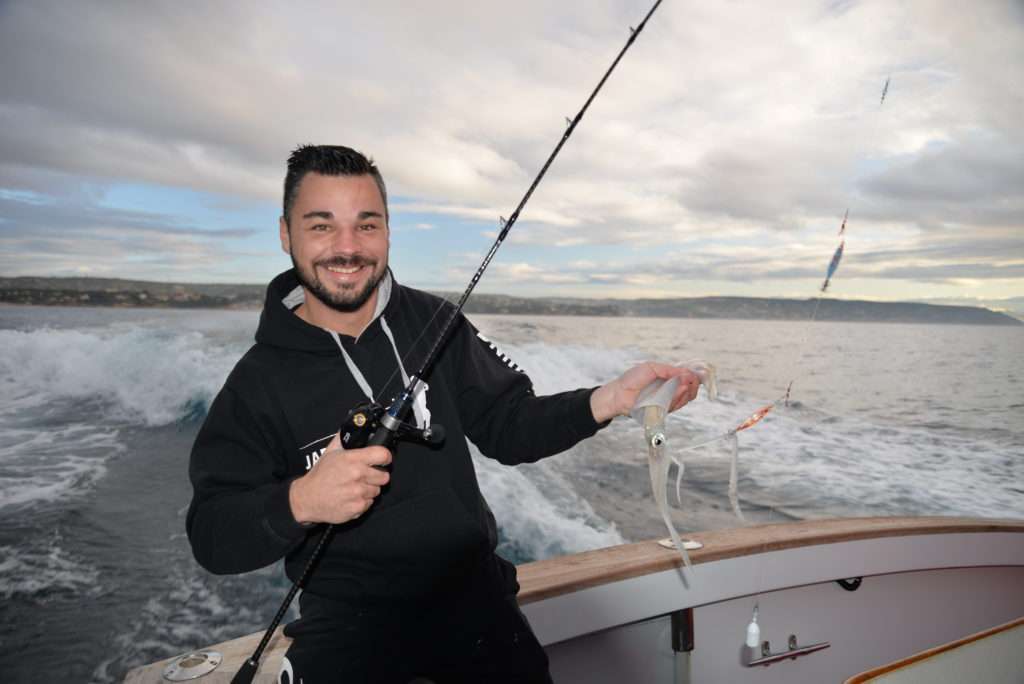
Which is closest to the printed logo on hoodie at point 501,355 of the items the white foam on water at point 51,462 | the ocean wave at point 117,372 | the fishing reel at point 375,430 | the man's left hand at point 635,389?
the man's left hand at point 635,389

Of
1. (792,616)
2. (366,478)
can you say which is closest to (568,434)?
(366,478)

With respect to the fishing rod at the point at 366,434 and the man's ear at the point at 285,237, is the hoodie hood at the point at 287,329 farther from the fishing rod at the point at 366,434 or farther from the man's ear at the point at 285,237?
the fishing rod at the point at 366,434

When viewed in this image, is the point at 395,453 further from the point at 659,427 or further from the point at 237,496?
the point at 659,427

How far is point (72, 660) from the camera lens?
12.5ft

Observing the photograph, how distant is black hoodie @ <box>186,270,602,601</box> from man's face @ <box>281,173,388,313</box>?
0.12 metres

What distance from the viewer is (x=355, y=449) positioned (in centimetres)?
Result: 105

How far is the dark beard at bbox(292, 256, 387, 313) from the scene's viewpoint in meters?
1.33

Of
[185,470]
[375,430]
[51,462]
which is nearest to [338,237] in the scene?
[375,430]

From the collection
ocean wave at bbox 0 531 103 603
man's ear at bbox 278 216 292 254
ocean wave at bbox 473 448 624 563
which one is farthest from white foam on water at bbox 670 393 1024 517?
man's ear at bbox 278 216 292 254

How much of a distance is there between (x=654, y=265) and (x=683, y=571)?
1814 cm

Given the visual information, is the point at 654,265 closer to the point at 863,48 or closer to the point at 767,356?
the point at 767,356

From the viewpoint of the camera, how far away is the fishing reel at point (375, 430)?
1.08 metres

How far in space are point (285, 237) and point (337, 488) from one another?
705 mm

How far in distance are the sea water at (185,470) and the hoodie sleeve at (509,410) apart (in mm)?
964
